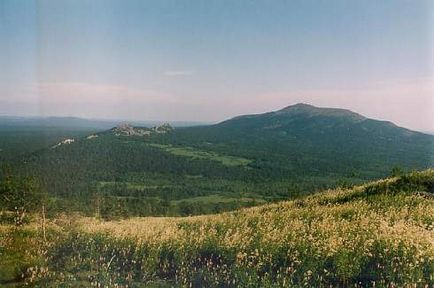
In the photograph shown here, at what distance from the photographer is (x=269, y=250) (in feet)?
36.4

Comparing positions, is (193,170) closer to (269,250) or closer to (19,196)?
(19,196)

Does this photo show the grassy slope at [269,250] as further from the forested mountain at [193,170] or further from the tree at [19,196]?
the forested mountain at [193,170]

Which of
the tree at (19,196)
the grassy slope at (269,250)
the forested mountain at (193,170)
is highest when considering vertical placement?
the grassy slope at (269,250)

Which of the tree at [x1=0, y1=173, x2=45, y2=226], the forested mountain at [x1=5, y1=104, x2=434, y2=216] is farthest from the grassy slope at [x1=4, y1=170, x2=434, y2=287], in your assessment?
the forested mountain at [x1=5, y1=104, x2=434, y2=216]

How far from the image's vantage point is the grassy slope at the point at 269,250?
385 inches

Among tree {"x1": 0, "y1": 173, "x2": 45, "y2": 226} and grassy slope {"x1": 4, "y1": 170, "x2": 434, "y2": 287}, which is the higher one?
grassy slope {"x1": 4, "y1": 170, "x2": 434, "y2": 287}

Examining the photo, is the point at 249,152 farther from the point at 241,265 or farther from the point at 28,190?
the point at 241,265

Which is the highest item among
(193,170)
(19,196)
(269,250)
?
(269,250)

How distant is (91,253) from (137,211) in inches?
3130

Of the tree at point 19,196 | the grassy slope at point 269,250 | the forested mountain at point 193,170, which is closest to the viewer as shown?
the grassy slope at point 269,250

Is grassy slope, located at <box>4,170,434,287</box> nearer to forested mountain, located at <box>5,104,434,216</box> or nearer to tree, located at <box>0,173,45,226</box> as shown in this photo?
tree, located at <box>0,173,45,226</box>

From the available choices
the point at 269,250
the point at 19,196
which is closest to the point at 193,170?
the point at 19,196

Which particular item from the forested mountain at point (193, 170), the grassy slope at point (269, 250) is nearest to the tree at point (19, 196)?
the grassy slope at point (269, 250)

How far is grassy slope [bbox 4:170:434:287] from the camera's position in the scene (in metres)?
9.77
